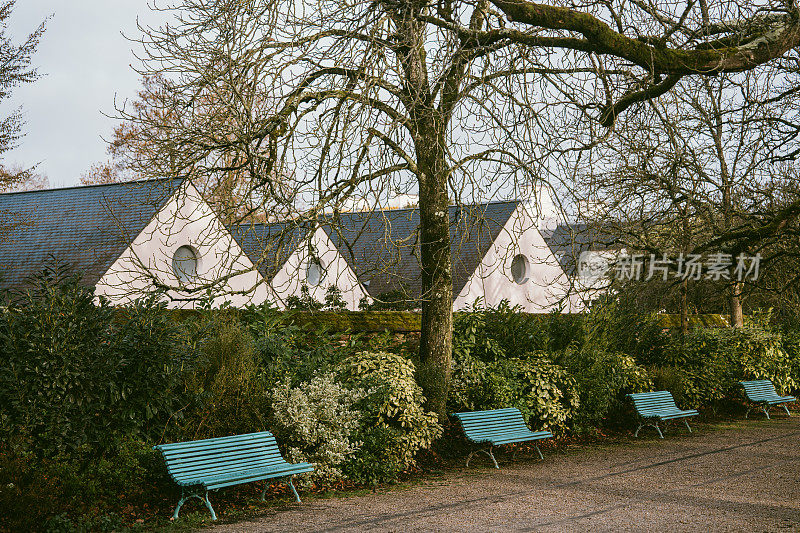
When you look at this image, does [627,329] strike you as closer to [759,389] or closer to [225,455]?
[759,389]

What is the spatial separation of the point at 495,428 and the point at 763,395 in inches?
333

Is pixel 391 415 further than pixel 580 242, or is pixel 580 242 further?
pixel 580 242

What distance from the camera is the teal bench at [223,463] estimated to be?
6516mm

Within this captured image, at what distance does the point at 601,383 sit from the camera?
11984 millimetres

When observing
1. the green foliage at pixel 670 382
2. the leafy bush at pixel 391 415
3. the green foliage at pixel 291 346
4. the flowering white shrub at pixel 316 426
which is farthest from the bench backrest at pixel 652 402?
the flowering white shrub at pixel 316 426

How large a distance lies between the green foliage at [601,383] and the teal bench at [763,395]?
3.12 metres

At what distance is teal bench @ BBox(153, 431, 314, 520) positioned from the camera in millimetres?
6516

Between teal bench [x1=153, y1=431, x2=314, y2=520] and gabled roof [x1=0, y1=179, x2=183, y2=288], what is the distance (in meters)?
12.8

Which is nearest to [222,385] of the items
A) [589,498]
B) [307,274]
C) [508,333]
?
[589,498]

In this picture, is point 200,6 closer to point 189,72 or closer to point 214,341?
point 189,72

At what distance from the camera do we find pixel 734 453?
10.9 meters

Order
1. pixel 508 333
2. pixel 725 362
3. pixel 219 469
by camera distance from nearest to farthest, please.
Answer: pixel 219 469, pixel 508 333, pixel 725 362

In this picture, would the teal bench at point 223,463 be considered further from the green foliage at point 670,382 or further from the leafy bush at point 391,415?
the green foliage at point 670,382

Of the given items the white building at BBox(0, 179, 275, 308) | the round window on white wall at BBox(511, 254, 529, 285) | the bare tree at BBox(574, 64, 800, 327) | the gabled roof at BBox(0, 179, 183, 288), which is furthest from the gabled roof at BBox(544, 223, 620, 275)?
the round window on white wall at BBox(511, 254, 529, 285)
